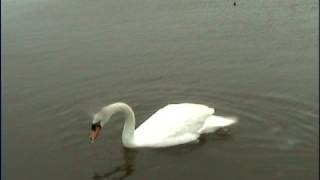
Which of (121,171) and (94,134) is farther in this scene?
(94,134)

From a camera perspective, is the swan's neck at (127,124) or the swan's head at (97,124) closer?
the swan's head at (97,124)

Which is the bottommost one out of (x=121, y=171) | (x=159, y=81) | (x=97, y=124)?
(x=121, y=171)

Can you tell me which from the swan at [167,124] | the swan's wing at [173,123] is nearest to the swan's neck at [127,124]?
the swan at [167,124]

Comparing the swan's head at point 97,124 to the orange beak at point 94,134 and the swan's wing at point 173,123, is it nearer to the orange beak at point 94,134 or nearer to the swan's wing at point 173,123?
the orange beak at point 94,134

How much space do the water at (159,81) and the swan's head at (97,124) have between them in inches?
12.3

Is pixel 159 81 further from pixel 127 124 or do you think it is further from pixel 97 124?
pixel 97 124

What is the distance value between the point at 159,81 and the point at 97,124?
261 centimetres

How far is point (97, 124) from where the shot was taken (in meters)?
10.4

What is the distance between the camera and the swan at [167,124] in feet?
34.5

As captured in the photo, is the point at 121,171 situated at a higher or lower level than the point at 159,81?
lower

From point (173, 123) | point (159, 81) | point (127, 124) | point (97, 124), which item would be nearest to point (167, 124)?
point (173, 123)

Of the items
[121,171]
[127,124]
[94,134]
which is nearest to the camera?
[121,171]

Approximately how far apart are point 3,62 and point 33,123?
3.07 meters

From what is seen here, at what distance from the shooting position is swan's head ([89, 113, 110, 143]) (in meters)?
10.3
